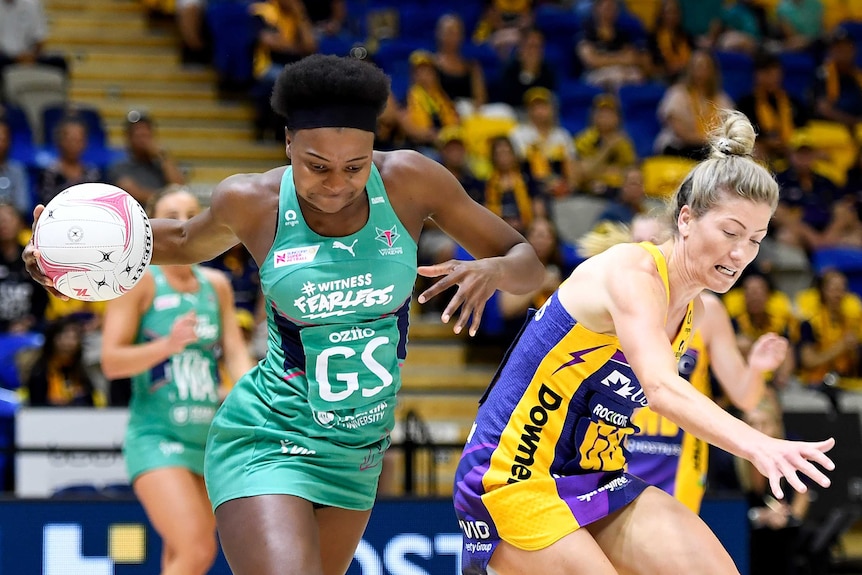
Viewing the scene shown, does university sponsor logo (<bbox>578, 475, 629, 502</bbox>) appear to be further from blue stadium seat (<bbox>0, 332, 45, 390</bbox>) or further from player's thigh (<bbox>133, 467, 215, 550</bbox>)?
blue stadium seat (<bbox>0, 332, 45, 390</bbox>)

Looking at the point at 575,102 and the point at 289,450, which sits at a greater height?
the point at 289,450

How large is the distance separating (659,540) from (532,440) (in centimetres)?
42

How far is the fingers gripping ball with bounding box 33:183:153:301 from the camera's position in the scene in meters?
3.31

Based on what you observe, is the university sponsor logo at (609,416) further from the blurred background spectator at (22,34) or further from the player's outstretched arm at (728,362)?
the blurred background spectator at (22,34)

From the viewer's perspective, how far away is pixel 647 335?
299 cm

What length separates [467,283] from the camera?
323cm

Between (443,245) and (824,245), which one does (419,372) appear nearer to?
(443,245)

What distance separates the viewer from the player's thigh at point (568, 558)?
3223 millimetres

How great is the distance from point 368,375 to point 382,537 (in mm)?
2419

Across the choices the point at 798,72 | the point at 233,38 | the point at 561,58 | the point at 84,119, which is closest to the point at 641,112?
the point at 561,58

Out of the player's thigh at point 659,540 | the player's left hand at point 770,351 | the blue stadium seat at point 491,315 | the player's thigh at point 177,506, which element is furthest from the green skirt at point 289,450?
the blue stadium seat at point 491,315

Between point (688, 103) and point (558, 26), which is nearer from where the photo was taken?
point (688, 103)

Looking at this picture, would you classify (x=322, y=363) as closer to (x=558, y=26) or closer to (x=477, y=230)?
(x=477, y=230)

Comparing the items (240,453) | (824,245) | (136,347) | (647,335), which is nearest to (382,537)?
(136,347)
